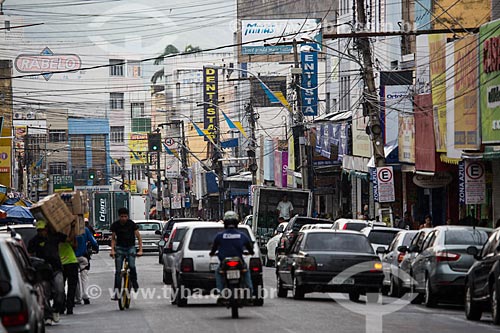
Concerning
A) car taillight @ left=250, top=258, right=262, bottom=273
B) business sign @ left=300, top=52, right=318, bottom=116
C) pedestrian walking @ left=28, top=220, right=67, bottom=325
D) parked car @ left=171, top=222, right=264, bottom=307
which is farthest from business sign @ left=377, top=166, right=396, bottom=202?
business sign @ left=300, top=52, right=318, bottom=116

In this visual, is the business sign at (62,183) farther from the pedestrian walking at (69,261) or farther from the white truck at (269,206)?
the pedestrian walking at (69,261)

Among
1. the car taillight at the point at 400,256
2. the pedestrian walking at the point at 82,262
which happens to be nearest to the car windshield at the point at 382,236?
the car taillight at the point at 400,256

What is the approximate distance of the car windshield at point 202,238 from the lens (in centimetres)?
2409

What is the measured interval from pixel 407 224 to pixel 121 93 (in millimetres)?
114017

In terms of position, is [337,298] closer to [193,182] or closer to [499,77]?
[499,77]

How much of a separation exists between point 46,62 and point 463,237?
418 feet

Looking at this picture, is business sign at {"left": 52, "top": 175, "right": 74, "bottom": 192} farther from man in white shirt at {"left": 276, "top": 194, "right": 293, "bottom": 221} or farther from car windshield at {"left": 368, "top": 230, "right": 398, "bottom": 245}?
car windshield at {"left": 368, "top": 230, "right": 398, "bottom": 245}

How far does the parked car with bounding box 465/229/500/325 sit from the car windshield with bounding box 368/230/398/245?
1119 centimetres

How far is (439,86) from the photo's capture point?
1534 inches

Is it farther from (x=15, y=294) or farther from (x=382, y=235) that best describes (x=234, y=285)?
(x=382, y=235)

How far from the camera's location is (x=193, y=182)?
102125 mm

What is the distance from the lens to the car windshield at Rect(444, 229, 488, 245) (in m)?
24.3

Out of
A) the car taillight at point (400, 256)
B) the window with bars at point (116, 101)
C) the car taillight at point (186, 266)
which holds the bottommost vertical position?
the car taillight at point (400, 256)

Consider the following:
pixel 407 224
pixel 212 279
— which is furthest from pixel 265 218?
pixel 212 279
